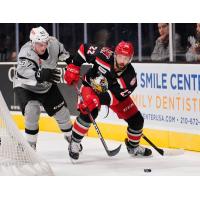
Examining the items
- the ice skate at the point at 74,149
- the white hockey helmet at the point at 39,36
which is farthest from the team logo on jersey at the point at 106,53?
the ice skate at the point at 74,149

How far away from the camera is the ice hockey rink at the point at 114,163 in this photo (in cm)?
718

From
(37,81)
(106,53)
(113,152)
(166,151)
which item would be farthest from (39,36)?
(166,151)

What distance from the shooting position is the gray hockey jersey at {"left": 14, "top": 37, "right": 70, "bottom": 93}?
25.1 feet

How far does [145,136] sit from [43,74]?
115cm

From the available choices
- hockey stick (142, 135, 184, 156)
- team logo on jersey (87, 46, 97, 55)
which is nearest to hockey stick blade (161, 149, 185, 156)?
hockey stick (142, 135, 184, 156)

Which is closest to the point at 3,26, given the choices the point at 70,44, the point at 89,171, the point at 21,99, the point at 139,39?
the point at 70,44

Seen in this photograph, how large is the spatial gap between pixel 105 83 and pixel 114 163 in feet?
2.11

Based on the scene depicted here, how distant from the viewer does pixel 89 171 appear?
23.7ft

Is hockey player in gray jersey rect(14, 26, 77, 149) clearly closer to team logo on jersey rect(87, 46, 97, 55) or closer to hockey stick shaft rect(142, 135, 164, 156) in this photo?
team logo on jersey rect(87, 46, 97, 55)

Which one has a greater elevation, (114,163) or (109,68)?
(109,68)

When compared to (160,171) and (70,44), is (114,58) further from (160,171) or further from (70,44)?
(70,44)

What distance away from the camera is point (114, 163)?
7.70 m

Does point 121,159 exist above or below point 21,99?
below

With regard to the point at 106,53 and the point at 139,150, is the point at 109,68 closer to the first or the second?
the point at 106,53
